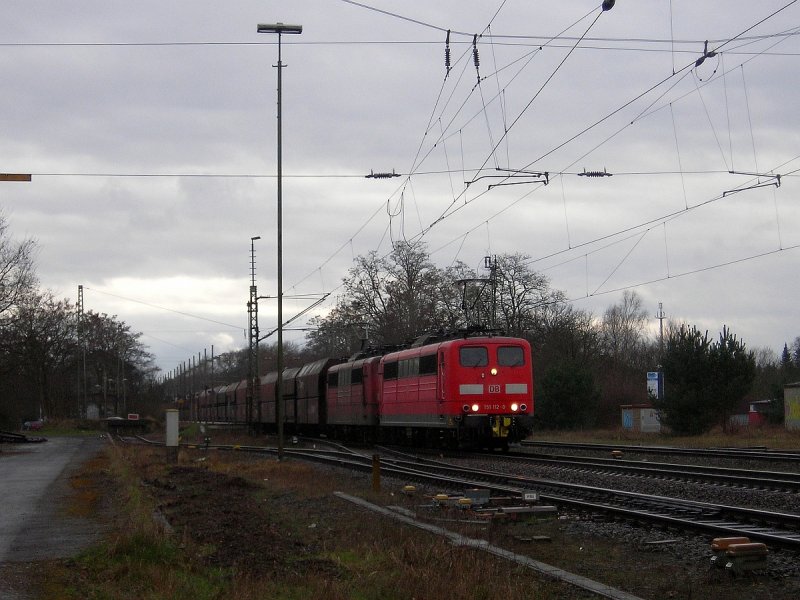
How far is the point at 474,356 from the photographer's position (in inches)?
1123

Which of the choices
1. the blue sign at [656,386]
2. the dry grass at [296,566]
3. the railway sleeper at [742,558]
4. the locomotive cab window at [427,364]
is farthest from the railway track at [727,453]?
the railway sleeper at [742,558]

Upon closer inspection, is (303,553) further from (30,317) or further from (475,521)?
(30,317)

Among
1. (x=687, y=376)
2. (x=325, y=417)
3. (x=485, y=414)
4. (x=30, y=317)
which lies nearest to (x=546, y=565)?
(x=485, y=414)

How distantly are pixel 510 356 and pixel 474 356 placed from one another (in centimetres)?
129

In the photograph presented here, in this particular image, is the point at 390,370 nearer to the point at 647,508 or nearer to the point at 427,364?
the point at 427,364

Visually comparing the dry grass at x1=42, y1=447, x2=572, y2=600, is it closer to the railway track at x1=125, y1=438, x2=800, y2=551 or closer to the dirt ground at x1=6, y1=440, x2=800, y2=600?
the dirt ground at x1=6, y1=440, x2=800, y2=600

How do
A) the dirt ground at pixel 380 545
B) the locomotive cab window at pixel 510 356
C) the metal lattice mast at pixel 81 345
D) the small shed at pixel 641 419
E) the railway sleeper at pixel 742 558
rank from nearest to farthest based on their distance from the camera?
the dirt ground at pixel 380 545 → the railway sleeper at pixel 742 558 → the locomotive cab window at pixel 510 356 → the small shed at pixel 641 419 → the metal lattice mast at pixel 81 345

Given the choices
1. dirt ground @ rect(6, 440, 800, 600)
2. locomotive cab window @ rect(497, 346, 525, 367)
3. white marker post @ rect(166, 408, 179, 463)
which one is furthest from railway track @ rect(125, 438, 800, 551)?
white marker post @ rect(166, 408, 179, 463)

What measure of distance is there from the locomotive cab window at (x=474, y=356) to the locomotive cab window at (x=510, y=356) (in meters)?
0.48

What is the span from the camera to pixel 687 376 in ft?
127

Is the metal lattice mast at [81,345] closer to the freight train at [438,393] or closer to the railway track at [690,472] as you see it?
the freight train at [438,393]

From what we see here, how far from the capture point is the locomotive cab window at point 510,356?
28.9 meters

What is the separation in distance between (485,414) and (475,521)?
51.3ft

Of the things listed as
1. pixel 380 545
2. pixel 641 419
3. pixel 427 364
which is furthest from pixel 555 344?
pixel 380 545
